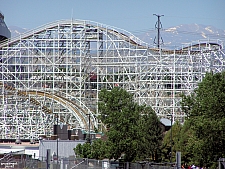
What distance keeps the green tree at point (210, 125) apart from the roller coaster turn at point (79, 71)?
2780 cm

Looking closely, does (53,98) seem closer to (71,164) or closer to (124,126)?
(124,126)

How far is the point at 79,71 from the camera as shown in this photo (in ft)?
215

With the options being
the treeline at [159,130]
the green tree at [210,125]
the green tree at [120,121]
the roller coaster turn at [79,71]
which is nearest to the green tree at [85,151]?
the treeline at [159,130]

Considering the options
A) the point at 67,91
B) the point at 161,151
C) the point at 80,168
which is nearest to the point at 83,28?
the point at 67,91

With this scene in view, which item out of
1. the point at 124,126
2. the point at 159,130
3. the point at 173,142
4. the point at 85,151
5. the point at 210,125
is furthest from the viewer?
the point at 173,142

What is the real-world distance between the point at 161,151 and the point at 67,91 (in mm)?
22227

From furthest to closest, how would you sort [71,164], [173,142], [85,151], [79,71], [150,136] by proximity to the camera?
[79,71] < [173,142] < [150,136] < [85,151] < [71,164]

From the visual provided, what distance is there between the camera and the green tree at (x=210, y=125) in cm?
2783

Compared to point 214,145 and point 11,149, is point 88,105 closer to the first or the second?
point 11,149

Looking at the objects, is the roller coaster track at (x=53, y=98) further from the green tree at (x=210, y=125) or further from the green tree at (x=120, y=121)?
the green tree at (x=210, y=125)

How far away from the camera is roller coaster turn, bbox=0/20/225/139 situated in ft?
193

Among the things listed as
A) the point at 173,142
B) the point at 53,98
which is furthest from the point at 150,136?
the point at 53,98

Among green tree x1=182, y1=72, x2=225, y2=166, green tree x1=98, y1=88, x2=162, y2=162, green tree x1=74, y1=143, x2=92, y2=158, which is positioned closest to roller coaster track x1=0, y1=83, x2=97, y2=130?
green tree x1=74, y1=143, x2=92, y2=158

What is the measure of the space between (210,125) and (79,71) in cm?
3872
